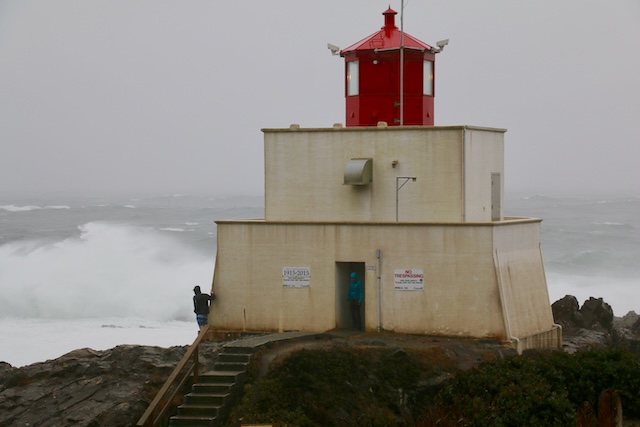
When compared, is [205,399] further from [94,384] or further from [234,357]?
[94,384]

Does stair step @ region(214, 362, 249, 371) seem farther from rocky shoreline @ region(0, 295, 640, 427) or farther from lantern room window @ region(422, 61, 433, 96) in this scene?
lantern room window @ region(422, 61, 433, 96)

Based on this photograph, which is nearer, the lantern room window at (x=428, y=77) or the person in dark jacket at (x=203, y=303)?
the person in dark jacket at (x=203, y=303)

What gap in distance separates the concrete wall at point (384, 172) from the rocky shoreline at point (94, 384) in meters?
2.19

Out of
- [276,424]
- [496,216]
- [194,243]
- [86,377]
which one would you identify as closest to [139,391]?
[86,377]

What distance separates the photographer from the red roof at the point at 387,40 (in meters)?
19.2

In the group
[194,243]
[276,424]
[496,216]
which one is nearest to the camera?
[276,424]

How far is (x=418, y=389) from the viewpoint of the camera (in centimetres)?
1559

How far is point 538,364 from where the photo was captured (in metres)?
15.4

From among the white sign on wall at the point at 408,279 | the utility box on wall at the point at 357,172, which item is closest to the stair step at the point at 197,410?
the white sign on wall at the point at 408,279

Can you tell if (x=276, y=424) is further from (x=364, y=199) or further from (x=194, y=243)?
(x=194, y=243)

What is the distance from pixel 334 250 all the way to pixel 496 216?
2969 millimetres

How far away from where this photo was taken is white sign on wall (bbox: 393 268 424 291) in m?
17.5

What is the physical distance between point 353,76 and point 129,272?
2161cm

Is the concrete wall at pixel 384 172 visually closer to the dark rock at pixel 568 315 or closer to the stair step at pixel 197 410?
the dark rock at pixel 568 315
